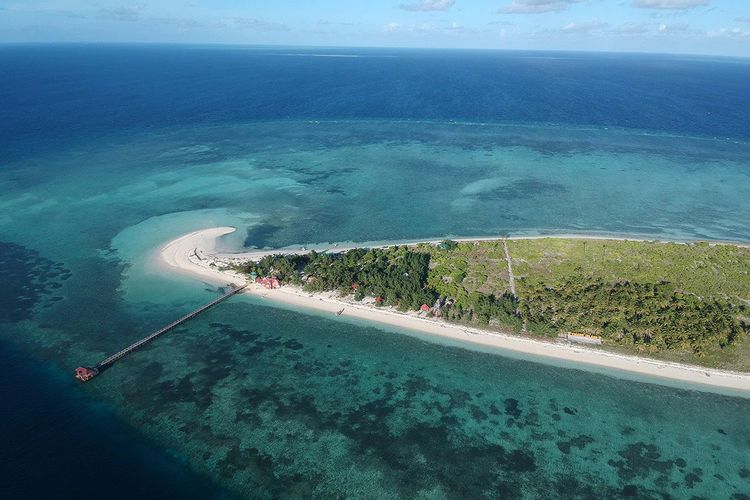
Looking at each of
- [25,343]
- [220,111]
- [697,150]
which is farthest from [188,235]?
[697,150]

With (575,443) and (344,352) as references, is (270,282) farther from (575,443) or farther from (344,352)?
(575,443)

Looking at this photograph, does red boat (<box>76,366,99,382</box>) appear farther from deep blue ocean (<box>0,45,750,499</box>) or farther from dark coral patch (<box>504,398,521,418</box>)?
dark coral patch (<box>504,398,521,418</box>)

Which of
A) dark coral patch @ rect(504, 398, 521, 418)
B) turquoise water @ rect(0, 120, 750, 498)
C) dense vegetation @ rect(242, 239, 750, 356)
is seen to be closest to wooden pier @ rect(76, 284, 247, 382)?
turquoise water @ rect(0, 120, 750, 498)

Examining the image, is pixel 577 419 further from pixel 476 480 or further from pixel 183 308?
pixel 183 308

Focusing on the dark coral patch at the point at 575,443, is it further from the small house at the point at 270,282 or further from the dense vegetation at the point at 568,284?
the small house at the point at 270,282

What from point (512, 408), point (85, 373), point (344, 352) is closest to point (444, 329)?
point (344, 352)
